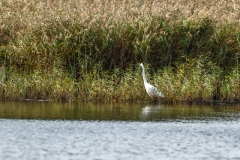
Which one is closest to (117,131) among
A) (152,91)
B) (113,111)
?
(113,111)

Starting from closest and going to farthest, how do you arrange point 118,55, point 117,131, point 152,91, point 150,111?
point 117,131 → point 150,111 → point 152,91 → point 118,55

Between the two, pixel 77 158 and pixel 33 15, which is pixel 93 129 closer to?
pixel 77 158

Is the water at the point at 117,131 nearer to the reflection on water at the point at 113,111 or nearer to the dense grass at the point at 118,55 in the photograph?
the reflection on water at the point at 113,111

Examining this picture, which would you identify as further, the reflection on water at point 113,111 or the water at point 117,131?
the reflection on water at point 113,111

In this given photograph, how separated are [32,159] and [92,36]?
399 inches

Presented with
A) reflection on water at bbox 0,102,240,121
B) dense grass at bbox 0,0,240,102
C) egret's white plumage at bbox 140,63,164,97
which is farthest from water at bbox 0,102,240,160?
dense grass at bbox 0,0,240,102

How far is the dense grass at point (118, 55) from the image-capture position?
61.9 feet

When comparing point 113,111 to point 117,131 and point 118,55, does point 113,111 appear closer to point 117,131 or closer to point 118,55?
point 117,131

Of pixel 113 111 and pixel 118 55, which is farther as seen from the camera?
pixel 118 55

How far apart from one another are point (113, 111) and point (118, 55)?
3996 millimetres

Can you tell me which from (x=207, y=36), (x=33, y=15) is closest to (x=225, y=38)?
(x=207, y=36)

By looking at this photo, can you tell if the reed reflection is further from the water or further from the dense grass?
the dense grass

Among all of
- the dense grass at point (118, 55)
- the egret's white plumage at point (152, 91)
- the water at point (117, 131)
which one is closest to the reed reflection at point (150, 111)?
the water at point (117, 131)

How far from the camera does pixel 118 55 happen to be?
20.6 meters
